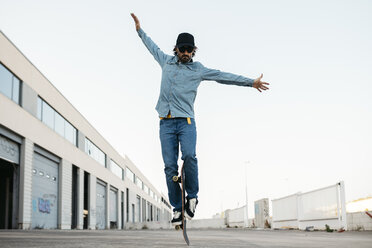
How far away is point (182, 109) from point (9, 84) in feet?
53.2

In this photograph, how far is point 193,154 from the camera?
15.9 ft

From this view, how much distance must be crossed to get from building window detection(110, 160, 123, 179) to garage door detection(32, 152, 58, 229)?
2017cm

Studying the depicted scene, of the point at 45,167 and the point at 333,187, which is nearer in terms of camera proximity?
the point at 333,187

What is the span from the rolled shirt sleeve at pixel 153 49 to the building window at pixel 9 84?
47.0ft

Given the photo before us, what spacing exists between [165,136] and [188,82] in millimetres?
708

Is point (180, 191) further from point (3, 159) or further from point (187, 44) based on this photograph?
point (3, 159)

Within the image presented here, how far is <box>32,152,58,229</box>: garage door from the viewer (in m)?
22.2

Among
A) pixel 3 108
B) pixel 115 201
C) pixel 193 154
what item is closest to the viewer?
pixel 193 154

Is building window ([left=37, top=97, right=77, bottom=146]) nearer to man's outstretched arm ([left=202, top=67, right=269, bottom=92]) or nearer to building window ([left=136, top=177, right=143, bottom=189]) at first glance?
man's outstretched arm ([left=202, top=67, right=269, bottom=92])

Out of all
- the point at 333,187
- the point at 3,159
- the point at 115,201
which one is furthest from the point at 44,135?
the point at 115,201

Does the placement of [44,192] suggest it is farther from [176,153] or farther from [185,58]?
[185,58]

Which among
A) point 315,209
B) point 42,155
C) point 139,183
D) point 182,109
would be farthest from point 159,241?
point 139,183

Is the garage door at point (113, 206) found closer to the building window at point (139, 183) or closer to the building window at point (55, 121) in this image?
the building window at point (55, 121)

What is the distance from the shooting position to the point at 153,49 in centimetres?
555
